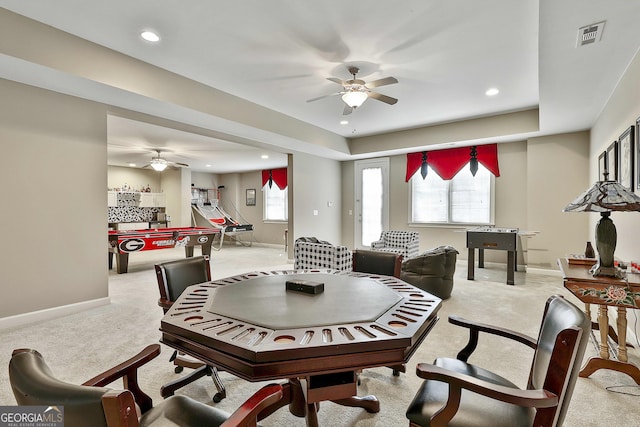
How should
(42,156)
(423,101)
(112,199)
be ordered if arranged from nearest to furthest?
(42,156)
(423,101)
(112,199)

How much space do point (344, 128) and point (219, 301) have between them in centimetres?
525

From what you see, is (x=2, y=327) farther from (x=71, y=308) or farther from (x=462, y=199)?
(x=462, y=199)

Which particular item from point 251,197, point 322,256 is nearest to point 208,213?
point 251,197

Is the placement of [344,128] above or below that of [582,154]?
above

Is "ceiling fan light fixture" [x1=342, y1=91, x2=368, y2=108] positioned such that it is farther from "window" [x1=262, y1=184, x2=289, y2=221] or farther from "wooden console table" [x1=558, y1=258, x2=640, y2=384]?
"window" [x1=262, y1=184, x2=289, y2=221]

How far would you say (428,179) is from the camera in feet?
22.6

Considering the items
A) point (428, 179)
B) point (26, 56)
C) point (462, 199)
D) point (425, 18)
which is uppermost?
point (425, 18)

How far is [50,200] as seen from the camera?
3.36 metres

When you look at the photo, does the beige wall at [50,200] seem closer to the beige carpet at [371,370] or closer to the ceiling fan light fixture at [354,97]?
the beige carpet at [371,370]

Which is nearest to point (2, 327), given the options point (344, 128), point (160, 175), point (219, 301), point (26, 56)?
point (26, 56)

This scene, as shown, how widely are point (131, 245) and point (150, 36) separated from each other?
3671mm

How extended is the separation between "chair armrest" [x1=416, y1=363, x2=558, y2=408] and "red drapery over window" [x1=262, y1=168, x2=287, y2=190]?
842cm

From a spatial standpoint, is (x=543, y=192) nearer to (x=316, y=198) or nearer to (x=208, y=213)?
(x=316, y=198)

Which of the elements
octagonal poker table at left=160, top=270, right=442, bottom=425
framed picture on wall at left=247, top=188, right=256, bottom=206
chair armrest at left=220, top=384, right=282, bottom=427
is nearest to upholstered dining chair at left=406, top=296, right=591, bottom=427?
octagonal poker table at left=160, top=270, right=442, bottom=425
